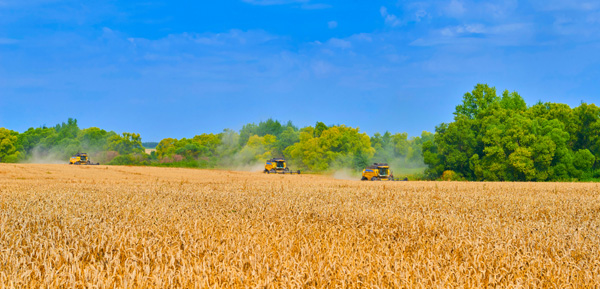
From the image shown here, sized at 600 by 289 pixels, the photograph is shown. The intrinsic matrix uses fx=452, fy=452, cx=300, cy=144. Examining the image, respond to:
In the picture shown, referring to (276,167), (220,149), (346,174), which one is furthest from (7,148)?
(346,174)

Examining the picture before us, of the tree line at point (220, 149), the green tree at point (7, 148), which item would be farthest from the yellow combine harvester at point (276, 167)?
the green tree at point (7, 148)

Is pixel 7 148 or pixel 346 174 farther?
pixel 7 148

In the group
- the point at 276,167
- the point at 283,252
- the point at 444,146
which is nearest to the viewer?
the point at 283,252

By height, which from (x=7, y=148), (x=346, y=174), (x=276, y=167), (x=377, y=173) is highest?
(x=7, y=148)

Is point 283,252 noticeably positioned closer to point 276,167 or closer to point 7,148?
point 276,167

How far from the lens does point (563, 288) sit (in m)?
5.20

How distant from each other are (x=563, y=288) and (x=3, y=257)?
6.98 m

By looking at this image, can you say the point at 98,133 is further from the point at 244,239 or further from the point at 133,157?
the point at 244,239

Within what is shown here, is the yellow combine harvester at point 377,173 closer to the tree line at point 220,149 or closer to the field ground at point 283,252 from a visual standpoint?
the tree line at point 220,149

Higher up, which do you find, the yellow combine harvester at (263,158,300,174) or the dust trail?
the yellow combine harvester at (263,158,300,174)

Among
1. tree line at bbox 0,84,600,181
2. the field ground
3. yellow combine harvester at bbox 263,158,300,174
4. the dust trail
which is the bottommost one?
the field ground

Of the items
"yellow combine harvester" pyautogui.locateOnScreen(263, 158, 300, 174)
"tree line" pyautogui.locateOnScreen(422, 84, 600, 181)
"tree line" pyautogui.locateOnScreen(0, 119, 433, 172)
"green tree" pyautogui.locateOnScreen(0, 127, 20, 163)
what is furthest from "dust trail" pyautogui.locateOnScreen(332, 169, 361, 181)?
"green tree" pyautogui.locateOnScreen(0, 127, 20, 163)

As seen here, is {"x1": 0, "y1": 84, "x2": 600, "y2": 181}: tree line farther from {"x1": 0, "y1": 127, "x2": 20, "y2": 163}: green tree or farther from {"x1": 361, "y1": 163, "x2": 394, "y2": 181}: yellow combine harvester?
{"x1": 361, "y1": 163, "x2": 394, "y2": 181}: yellow combine harvester

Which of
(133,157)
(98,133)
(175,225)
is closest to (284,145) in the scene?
(133,157)
